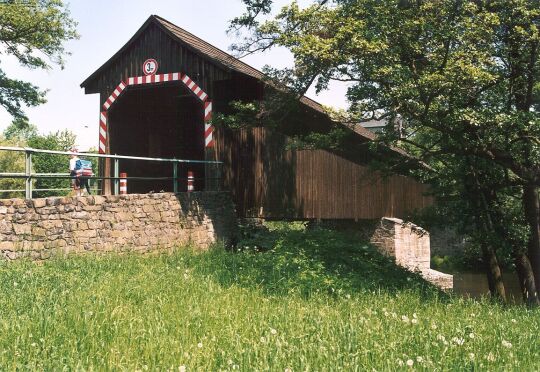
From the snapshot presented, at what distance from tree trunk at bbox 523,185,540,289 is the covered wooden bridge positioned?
308 cm

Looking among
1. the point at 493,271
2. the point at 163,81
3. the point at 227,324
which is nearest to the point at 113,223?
the point at 163,81

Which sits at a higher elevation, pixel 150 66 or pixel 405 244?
pixel 150 66

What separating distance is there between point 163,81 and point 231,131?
81.5 inches

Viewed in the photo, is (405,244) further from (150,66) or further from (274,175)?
(150,66)

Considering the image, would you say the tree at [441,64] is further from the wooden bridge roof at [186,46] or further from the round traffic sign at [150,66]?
the round traffic sign at [150,66]

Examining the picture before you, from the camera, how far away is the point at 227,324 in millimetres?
5227

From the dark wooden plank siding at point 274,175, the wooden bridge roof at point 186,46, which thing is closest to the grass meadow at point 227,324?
the dark wooden plank siding at point 274,175

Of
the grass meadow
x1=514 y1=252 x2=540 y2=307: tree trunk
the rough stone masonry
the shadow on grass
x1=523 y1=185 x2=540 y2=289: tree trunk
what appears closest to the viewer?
the grass meadow

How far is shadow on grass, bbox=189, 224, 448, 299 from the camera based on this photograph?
332 inches

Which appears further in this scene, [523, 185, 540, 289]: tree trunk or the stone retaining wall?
the stone retaining wall

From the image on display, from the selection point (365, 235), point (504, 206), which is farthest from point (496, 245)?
point (365, 235)

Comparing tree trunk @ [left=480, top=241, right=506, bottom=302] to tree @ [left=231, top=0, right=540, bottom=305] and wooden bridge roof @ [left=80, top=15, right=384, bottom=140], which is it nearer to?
tree @ [left=231, top=0, right=540, bottom=305]

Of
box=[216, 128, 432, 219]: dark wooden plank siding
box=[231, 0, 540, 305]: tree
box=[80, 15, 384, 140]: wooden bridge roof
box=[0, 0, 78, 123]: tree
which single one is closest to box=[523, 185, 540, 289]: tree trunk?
box=[231, 0, 540, 305]: tree

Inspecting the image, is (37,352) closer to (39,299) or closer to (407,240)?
(39,299)
